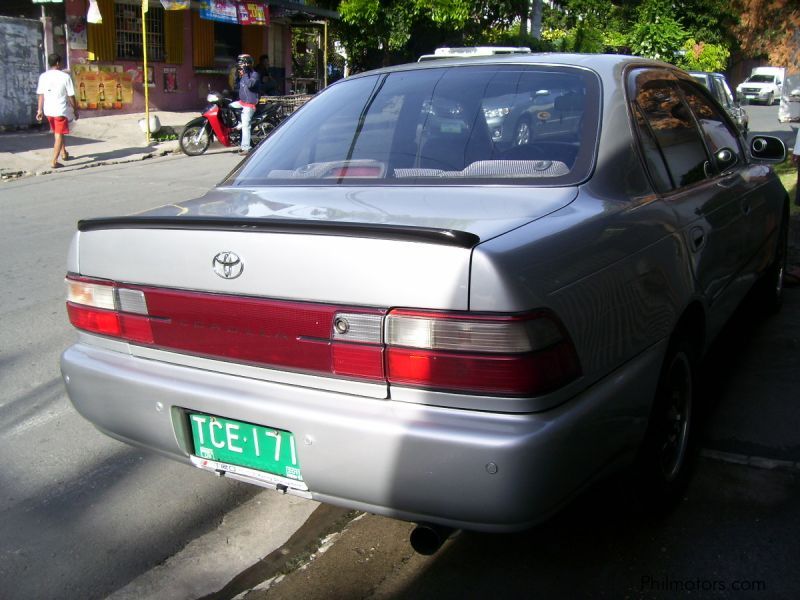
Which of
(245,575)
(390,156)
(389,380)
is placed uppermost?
(390,156)

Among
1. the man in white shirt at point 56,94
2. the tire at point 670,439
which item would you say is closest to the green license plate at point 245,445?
the tire at point 670,439

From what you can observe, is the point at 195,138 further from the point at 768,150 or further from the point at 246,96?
the point at 768,150

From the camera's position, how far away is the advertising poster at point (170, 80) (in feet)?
67.2

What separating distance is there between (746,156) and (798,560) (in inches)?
97.5

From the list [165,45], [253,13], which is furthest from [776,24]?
[165,45]

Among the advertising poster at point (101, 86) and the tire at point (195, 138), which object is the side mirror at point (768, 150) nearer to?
the tire at point (195, 138)

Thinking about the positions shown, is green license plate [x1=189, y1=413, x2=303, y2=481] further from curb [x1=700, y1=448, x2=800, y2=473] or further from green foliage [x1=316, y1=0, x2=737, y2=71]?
green foliage [x1=316, y1=0, x2=737, y2=71]

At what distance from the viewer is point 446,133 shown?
11.0 feet

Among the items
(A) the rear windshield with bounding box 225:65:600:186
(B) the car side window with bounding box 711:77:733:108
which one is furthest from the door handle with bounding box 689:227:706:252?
(B) the car side window with bounding box 711:77:733:108

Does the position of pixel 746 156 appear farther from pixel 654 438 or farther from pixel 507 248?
pixel 507 248

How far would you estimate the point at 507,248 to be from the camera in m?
2.29

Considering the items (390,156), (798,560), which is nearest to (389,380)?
(390,156)

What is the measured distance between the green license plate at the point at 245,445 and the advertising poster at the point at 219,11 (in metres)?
18.8

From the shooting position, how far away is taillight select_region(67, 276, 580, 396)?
224cm
